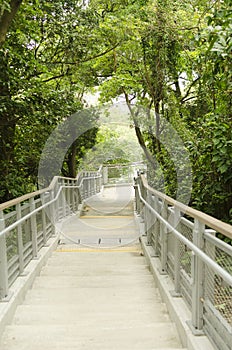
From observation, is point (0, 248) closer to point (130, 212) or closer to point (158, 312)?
point (158, 312)

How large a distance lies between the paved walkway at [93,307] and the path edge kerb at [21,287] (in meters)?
0.06

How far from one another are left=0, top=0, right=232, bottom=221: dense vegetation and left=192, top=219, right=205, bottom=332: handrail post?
1.66 m

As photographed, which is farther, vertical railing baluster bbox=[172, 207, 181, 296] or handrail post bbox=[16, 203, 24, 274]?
handrail post bbox=[16, 203, 24, 274]

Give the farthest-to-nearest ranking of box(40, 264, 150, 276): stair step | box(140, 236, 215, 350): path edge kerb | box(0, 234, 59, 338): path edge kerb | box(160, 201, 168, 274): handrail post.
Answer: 1. box(40, 264, 150, 276): stair step
2. box(160, 201, 168, 274): handrail post
3. box(0, 234, 59, 338): path edge kerb
4. box(140, 236, 215, 350): path edge kerb

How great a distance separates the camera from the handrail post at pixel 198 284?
212 centimetres

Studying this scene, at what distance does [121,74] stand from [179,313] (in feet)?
26.3

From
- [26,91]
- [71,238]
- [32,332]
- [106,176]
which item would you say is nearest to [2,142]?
[26,91]

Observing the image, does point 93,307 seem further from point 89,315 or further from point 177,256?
point 177,256

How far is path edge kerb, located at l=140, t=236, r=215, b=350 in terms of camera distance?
2.01 meters

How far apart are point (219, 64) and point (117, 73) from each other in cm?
667

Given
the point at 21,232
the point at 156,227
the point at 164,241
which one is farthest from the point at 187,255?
the point at 21,232

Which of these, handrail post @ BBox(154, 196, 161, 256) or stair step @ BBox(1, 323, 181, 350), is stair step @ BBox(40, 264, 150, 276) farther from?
stair step @ BBox(1, 323, 181, 350)

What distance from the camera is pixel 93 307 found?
3039 millimetres

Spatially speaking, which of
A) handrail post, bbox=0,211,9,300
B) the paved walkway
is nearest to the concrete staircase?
the paved walkway
